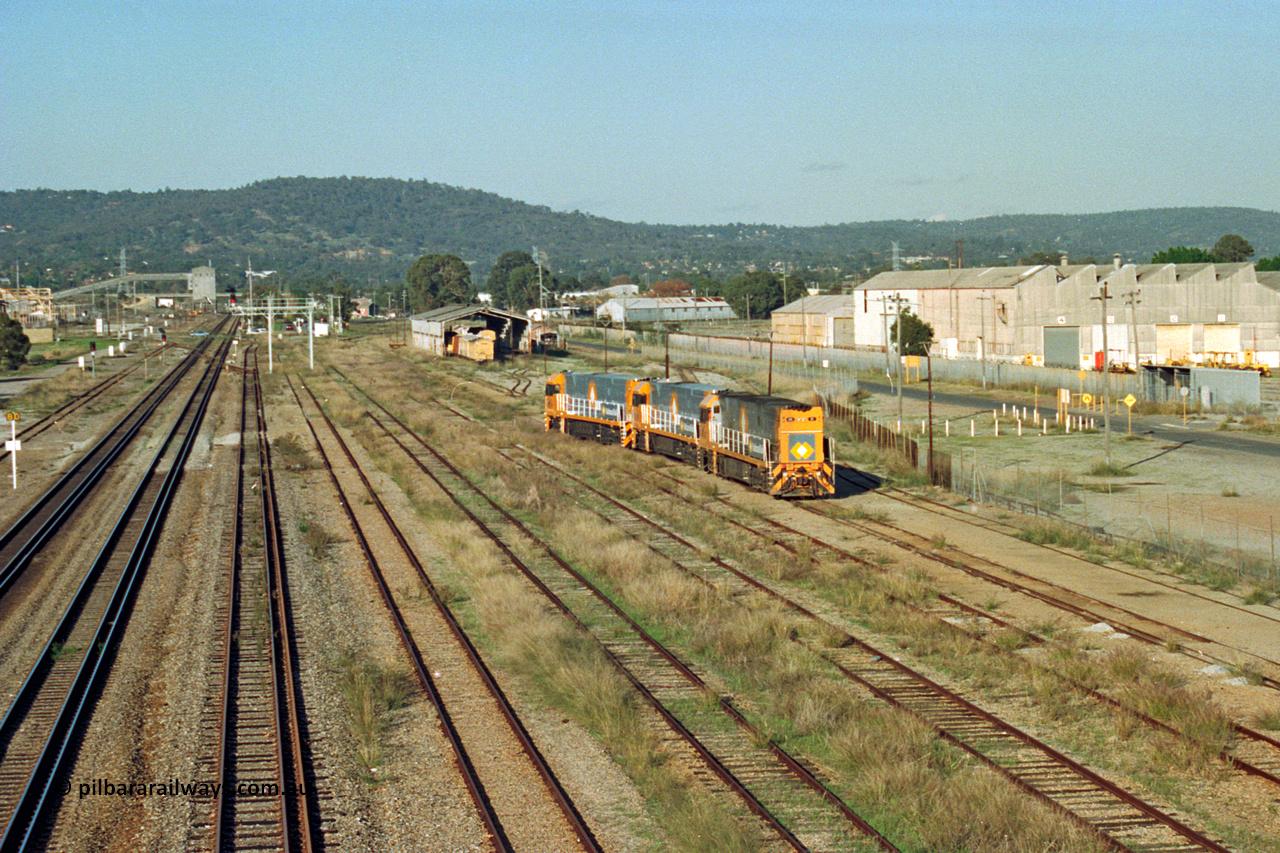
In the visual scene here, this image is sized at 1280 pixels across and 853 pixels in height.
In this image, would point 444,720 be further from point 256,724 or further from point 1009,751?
point 1009,751

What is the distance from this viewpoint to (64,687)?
16.7 m

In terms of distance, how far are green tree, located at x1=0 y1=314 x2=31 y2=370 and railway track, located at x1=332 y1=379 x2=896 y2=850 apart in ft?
253

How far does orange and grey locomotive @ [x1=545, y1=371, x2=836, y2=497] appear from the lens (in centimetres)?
3316

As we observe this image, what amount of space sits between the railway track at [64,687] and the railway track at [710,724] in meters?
7.68

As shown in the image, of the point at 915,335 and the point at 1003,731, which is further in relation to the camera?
the point at 915,335

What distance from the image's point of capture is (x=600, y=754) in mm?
14156

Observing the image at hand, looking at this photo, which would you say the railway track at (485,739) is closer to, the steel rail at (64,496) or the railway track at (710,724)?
the railway track at (710,724)

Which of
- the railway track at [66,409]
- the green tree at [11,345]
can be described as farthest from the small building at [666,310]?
the railway track at [66,409]

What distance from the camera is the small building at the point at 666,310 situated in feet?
561

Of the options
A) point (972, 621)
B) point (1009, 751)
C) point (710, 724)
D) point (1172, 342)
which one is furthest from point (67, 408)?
point (1172, 342)

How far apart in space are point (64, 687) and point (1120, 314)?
75867mm

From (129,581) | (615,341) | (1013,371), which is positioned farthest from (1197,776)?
(615,341)

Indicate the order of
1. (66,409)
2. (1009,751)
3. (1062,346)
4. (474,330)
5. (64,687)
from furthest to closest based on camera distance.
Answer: (474,330) < (1062,346) < (66,409) < (64,687) < (1009,751)

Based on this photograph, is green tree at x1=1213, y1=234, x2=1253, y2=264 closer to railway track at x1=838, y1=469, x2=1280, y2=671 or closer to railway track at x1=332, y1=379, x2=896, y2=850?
railway track at x1=838, y1=469, x2=1280, y2=671
